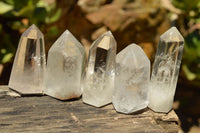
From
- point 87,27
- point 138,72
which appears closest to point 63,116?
point 138,72

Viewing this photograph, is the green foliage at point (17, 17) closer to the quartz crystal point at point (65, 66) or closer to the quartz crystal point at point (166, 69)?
the quartz crystal point at point (65, 66)

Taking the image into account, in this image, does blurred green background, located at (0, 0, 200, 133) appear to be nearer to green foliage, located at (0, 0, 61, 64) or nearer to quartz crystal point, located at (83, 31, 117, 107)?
green foliage, located at (0, 0, 61, 64)

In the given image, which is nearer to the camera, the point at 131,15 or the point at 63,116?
the point at 63,116

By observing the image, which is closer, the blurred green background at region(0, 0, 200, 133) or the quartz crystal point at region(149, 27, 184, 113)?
the quartz crystal point at region(149, 27, 184, 113)

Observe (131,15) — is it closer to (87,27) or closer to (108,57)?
(87,27)

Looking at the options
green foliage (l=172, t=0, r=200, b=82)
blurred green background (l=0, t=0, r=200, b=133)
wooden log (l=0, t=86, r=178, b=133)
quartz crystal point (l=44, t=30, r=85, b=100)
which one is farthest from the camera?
green foliage (l=172, t=0, r=200, b=82)

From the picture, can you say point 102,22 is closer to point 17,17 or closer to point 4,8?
point 17,17

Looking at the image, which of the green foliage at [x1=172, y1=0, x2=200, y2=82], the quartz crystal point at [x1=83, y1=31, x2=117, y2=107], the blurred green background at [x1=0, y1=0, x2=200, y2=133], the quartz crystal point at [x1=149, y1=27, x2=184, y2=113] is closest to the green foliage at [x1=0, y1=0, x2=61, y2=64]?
the blurred green background at [x1=0, y1=0, x2=200, y2=133]
